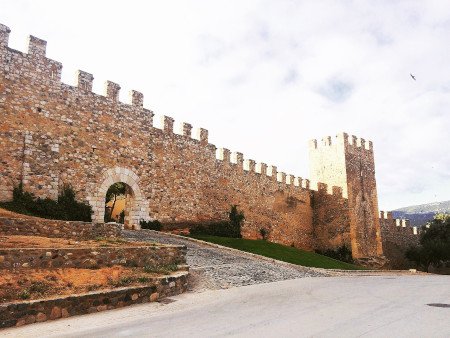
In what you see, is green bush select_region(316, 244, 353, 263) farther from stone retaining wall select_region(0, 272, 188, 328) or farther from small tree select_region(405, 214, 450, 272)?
stone retaining wall select_region(0, 272, 188, 328)

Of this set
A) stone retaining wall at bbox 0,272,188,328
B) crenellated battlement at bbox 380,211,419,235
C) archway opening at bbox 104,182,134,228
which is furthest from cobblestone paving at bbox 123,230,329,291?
crenellated battlement at bbox 380,211,419,235

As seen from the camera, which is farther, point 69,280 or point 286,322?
point 69,280

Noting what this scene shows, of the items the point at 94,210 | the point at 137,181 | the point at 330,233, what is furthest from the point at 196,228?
the point at 330,233

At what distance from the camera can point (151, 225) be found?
19.7 metres

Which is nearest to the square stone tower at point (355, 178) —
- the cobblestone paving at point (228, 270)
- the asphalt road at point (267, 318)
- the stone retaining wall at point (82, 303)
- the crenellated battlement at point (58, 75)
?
the crenellated battlement at point (58, 75)

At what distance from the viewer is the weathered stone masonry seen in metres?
15.7

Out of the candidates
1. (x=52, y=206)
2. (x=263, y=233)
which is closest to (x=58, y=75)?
(x=52, y=206)

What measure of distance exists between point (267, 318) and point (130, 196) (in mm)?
14162

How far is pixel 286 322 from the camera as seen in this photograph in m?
6.23

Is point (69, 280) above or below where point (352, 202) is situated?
below

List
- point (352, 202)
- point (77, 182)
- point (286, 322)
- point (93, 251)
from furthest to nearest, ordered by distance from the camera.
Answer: point (352, 202) < point (77, 182) < point (93, 251) < point (286, 322)

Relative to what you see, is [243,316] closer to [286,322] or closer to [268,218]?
Result: [286,322]

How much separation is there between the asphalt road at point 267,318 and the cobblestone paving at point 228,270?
101 cm

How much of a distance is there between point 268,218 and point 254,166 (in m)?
3.80
